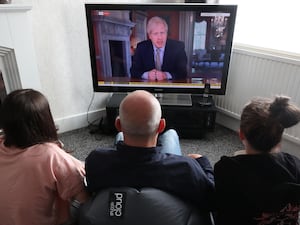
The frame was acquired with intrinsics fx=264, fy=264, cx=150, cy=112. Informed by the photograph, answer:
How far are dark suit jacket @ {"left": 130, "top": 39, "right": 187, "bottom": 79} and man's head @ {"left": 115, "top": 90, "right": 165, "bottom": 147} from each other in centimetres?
137

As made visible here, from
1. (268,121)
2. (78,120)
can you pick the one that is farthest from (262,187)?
(78,120)

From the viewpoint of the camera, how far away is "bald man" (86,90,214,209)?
38.5 inches

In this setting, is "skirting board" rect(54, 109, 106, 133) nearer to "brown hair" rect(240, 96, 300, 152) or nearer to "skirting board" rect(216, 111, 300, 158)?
"skirting board" rect(216, 111, 300, 158)

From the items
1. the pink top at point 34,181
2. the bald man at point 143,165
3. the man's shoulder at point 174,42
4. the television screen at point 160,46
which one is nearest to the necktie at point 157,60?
the television screen at point 160,46

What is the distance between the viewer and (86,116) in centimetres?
288

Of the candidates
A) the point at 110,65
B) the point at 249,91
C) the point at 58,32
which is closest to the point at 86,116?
the point at 110,65

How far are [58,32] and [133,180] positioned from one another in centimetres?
192

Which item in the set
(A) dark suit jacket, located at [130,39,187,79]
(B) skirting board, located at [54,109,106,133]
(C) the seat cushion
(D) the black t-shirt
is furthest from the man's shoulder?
(C) the seat cushion

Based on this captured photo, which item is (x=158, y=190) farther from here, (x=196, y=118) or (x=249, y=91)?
(x=249, y=91)

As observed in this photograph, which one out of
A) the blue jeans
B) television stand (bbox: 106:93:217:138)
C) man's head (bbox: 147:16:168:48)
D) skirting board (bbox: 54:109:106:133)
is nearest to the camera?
the blue jeans

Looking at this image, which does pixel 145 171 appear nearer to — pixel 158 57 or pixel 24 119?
pixel 24 119

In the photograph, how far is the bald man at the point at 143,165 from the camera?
98cm

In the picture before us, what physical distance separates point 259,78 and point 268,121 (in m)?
1.50

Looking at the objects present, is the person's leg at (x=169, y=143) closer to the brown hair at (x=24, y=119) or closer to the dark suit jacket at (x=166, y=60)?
the brown hair at (x=24, y=119)
